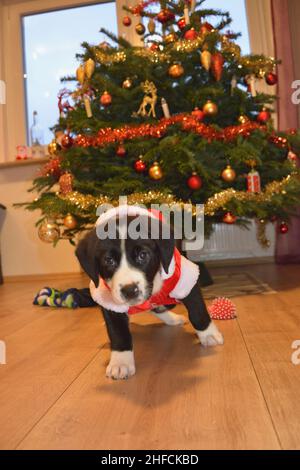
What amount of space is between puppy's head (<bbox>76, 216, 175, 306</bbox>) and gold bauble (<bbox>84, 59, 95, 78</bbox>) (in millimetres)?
1697

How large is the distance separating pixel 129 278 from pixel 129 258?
6 cm

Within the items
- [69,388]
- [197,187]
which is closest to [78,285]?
[197,187]

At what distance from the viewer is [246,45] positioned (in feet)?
14.6

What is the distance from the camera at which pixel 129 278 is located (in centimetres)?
126

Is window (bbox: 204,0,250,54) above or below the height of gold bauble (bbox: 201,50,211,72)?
above

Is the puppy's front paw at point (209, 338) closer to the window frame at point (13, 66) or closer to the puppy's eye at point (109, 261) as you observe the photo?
the puppy's eye at point (109, 261)

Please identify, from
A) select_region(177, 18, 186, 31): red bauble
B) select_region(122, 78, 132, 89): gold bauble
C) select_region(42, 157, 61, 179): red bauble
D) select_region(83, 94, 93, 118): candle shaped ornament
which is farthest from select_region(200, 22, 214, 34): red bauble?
select_region(42, 157, 61, 179): red bauble

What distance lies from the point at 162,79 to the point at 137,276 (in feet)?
6.29

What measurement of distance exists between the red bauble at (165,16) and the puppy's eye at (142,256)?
2.17m

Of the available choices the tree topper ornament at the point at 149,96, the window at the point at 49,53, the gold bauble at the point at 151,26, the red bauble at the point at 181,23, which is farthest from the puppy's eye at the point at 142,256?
the window at the point at 49,53

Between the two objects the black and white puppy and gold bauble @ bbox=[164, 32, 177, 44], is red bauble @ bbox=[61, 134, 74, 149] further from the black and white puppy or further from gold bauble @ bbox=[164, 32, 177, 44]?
the black and white puppy

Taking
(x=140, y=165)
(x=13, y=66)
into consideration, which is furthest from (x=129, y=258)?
(x=13, y=66)

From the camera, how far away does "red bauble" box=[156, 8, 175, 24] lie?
2949 millimetres

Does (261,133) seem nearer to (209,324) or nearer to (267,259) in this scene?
(209,324)
